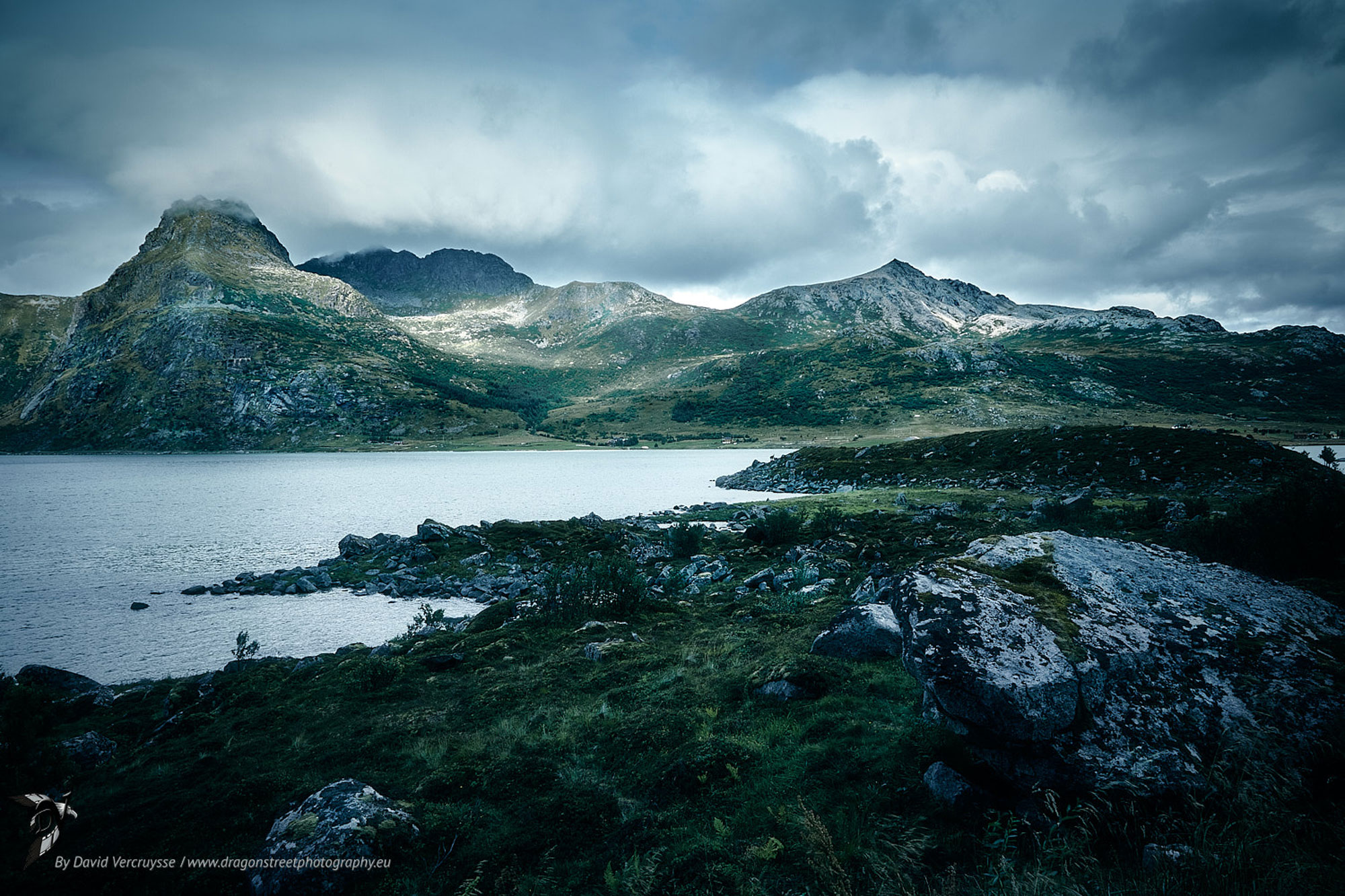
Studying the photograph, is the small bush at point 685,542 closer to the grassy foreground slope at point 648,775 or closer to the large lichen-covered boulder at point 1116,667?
the grassy foreground slope at point 648,775

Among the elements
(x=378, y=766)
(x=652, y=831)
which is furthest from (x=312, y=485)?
(x=652, y=831)

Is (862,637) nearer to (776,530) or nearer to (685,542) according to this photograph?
(776,530)

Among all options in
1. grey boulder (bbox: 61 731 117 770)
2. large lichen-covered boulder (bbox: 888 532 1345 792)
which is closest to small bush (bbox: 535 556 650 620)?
grey boulder (bbox: 61 731 117 770)

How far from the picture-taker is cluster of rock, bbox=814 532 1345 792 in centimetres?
660

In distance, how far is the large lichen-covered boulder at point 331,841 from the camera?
6.92 metres

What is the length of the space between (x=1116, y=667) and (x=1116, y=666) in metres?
0.02

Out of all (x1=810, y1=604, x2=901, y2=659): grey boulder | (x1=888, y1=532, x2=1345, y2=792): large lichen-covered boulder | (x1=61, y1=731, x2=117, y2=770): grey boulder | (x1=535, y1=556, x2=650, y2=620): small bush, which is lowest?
(x1=61, y1=731, x2=117, y2=770): grey boulder

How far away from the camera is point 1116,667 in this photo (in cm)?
731

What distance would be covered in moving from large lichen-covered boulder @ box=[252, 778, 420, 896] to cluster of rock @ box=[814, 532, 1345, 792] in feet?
26.4

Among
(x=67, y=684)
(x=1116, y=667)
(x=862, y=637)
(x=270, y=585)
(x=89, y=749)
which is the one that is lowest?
(x=270, y=585)

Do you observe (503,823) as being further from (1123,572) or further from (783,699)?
(1123,572)

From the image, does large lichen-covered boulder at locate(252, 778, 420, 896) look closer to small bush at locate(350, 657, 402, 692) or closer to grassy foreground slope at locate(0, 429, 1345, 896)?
grassy foreground slope at locate(0, 429, 1345, 896)

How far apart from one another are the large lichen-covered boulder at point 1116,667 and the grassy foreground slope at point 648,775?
365mm

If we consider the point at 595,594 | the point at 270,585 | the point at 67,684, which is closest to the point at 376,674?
the point at 595,594
